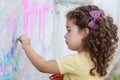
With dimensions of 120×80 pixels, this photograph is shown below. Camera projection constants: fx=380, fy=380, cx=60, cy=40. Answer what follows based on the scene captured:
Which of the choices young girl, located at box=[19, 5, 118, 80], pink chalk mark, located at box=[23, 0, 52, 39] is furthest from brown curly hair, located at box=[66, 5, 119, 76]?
pink chalk mark, located at box=[23, 0, 52, 39]

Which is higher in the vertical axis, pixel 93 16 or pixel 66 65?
pixel 93 16

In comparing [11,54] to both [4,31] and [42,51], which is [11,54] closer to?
[4,31]

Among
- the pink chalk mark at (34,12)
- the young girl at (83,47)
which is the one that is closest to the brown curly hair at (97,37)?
the young girl at (83,47)

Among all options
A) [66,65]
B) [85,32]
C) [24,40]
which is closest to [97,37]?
[85,32]

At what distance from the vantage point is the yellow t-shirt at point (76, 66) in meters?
1.41

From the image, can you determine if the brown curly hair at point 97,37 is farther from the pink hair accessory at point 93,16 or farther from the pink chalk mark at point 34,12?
the pink chalk mark at point 34,12

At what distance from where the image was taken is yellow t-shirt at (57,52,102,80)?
1.41 m

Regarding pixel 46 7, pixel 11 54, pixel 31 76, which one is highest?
pixel 46 7

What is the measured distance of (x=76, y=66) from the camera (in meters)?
1.41

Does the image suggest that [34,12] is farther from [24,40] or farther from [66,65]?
[66,65]

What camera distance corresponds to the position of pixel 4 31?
1.41 metres

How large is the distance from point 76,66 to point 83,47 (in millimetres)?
92

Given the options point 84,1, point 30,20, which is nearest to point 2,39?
point 30,20

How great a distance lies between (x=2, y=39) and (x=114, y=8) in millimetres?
909
